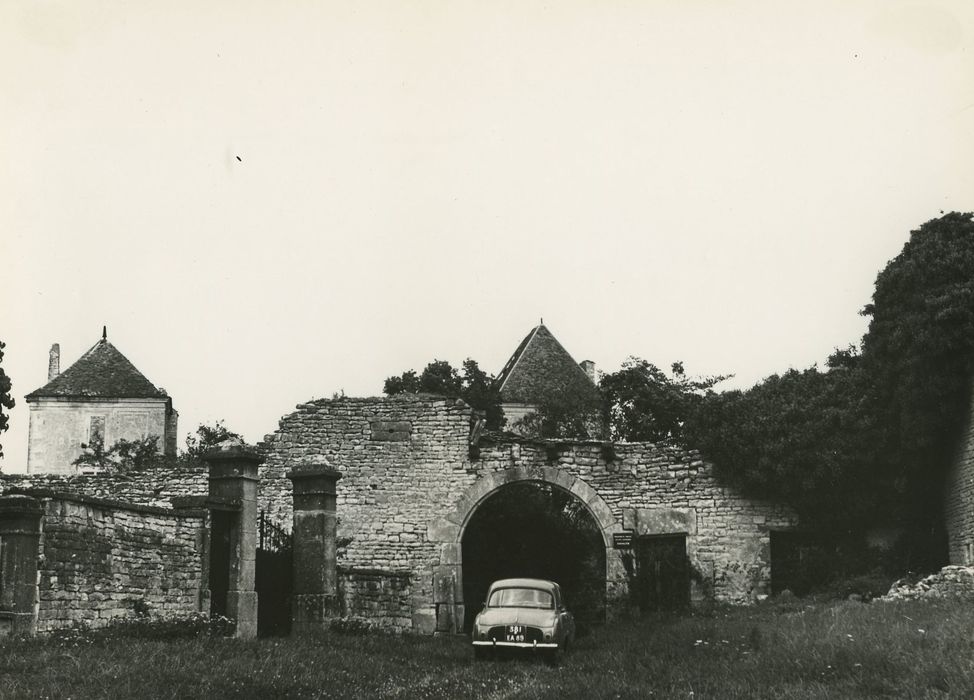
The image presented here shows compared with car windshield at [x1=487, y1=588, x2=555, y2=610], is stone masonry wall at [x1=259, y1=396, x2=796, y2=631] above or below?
above

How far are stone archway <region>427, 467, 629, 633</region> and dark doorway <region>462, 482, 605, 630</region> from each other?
10.1 feet

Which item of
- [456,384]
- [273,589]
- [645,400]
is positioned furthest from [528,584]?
[456,384]

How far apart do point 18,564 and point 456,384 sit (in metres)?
26.8

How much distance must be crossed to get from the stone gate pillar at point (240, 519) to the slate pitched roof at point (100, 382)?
26.2m

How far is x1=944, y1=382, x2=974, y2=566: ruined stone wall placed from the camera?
16.9 m

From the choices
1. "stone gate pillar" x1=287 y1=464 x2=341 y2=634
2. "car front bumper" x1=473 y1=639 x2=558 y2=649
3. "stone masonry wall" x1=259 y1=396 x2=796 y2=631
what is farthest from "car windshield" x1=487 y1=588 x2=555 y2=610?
"stone masonry wall" x1=259 y1=396 x2=796 y2=631

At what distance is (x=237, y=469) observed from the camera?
13.1 m

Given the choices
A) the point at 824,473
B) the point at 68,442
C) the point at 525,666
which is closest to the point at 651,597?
the point at 824,473

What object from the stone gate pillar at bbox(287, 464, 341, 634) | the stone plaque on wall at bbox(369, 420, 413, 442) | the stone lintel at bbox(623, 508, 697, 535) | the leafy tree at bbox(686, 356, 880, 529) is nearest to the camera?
the stone gate pillar at bbox(287, 464, 341, 634)

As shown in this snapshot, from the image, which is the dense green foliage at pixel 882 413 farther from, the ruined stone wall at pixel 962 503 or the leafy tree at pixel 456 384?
the leafy tree at pixel 456 384

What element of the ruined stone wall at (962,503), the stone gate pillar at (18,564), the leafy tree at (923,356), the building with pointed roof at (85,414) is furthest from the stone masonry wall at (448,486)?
the building with pointed roof at (85,414)

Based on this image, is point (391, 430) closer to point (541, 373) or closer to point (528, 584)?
point (528, 584)

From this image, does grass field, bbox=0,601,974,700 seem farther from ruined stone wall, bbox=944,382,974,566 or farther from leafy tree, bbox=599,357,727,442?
leafy tree, bbox=599,357,727,442

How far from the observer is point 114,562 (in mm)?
11703
